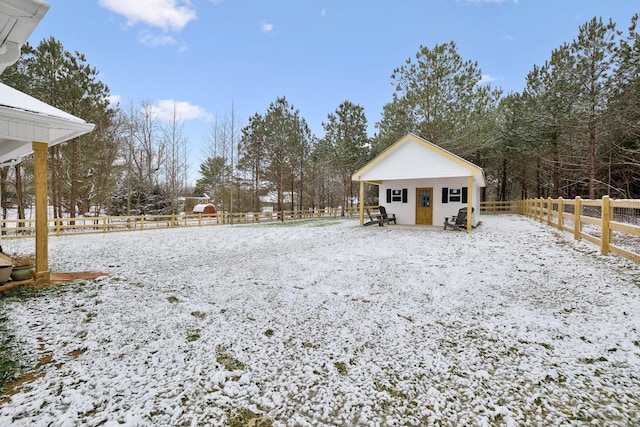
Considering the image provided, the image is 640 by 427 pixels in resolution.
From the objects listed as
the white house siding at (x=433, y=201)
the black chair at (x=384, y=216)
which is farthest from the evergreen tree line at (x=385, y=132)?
the black chair at (x=384, y=216)

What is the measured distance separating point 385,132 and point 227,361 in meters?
22.1

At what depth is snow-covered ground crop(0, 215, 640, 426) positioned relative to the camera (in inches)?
76.2

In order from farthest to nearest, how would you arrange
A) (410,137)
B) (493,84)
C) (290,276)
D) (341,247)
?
(493,84)
(410,137)
(341,247)
(290,276)

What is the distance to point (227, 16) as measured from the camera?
12.4 metres

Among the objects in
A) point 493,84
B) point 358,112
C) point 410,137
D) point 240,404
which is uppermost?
point 493,84

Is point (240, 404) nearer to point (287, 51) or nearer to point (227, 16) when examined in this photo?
point (227, 16)

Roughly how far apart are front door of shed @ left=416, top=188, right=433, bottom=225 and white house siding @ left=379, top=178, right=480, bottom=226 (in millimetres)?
134

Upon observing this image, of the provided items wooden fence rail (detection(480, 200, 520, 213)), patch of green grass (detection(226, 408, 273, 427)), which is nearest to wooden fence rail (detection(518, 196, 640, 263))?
patch of green grass (detection(226, 408, 273, 427))

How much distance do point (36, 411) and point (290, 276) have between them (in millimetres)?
3501

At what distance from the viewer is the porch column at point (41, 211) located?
4.41 metres

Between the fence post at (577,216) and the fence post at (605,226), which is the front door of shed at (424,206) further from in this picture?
the fence post at (605,226)

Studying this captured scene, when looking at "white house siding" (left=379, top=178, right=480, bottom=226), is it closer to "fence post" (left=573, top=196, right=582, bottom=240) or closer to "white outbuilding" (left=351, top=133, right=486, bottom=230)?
"white outbuilding" (left=351, top=133, right=486, bottom=230)

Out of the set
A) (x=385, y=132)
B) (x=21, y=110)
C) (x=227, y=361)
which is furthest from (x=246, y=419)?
(x=385, y=132)

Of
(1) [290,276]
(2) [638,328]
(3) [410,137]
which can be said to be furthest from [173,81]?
(2) [638,328]
